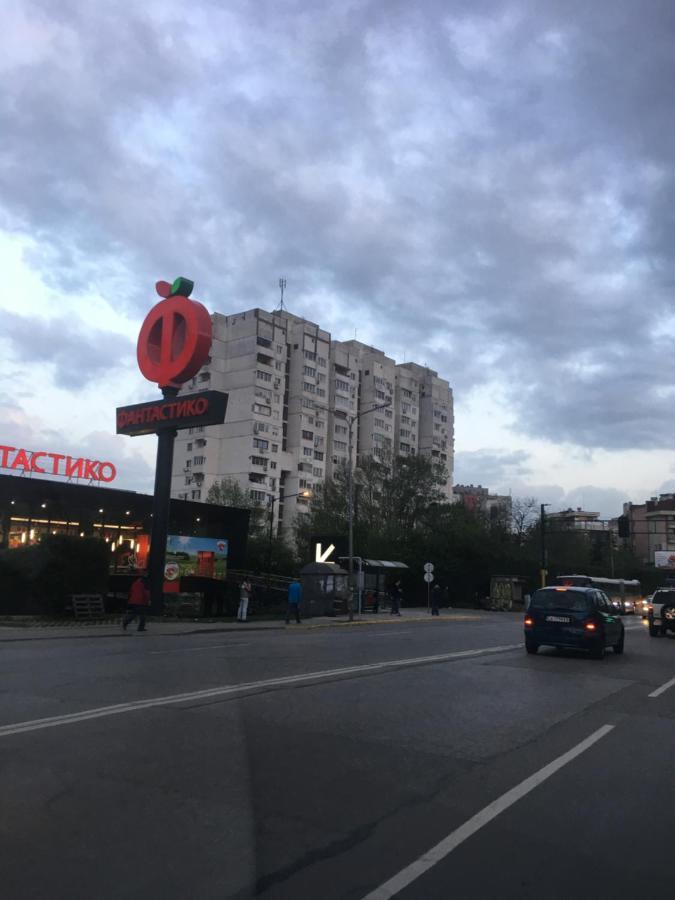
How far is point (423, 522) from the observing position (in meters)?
66.7

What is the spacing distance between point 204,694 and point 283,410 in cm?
9689

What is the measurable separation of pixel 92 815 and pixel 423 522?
6226 centimetres

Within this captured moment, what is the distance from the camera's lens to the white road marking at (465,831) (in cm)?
424

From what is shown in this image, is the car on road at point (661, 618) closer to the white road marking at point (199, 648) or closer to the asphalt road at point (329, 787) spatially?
the white road marking at point (199, 648)

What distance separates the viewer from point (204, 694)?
10.3 m

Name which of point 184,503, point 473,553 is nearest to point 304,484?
point 473,553

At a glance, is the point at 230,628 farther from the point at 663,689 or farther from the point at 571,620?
the point at 663,689

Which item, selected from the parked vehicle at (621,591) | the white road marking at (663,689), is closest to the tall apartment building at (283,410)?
the parked vehicle at (621,591)

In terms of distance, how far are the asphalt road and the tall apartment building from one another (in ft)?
249

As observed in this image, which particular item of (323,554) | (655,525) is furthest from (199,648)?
(655,525)

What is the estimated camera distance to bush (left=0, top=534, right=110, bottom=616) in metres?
28.4

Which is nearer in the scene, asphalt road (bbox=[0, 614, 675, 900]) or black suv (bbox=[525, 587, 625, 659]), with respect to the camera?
asphalt road (bbox=[0, 614, 675, 900])

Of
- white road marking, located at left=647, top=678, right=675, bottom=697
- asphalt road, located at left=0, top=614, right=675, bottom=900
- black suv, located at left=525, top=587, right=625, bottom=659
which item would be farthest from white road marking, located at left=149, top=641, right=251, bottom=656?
white road marking, located at left=647, top=678, right=675, bottom=697

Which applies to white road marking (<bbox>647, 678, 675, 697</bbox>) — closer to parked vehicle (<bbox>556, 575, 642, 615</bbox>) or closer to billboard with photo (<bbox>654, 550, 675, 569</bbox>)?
parked vehicle (<bbox>556, 575, 642, 615</bbox>)
